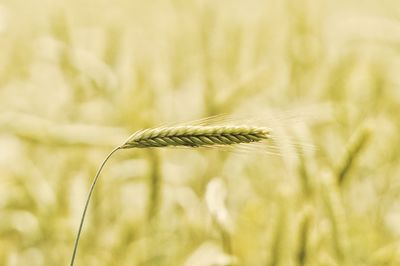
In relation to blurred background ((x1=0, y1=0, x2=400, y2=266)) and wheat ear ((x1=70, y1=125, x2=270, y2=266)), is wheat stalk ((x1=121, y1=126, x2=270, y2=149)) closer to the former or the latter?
wheat ear ((x1=70, y1=125, x2=270, y2=266))

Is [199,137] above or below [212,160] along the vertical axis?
below

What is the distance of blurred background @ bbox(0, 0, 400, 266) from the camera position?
4.53ft

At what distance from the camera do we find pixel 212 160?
2.06 meters

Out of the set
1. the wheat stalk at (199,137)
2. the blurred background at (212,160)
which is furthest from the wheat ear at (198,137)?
the blurred background at (212,160)

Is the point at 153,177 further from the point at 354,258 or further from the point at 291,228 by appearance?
the point at 354,258

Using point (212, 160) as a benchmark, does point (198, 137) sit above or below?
below

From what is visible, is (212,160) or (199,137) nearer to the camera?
(199,137)

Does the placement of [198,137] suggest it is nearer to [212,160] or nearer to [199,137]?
[199,137]

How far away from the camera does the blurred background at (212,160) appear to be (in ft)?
4.53

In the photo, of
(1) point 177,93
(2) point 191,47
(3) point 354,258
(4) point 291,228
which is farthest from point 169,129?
(2) point 191,47

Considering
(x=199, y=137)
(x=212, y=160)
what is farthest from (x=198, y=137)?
(x=212, y=160)

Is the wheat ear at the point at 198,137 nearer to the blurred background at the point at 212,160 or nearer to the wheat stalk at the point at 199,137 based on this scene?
the wheat stalk at the point at 199,137

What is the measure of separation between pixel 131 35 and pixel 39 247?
9.72 ft

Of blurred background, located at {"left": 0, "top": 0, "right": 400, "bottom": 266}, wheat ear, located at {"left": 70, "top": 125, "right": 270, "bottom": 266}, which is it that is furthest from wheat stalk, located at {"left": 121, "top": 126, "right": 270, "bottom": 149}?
blurred background, located at {"left": 0, "top": 0, "right": 400, "bottom": 266}
